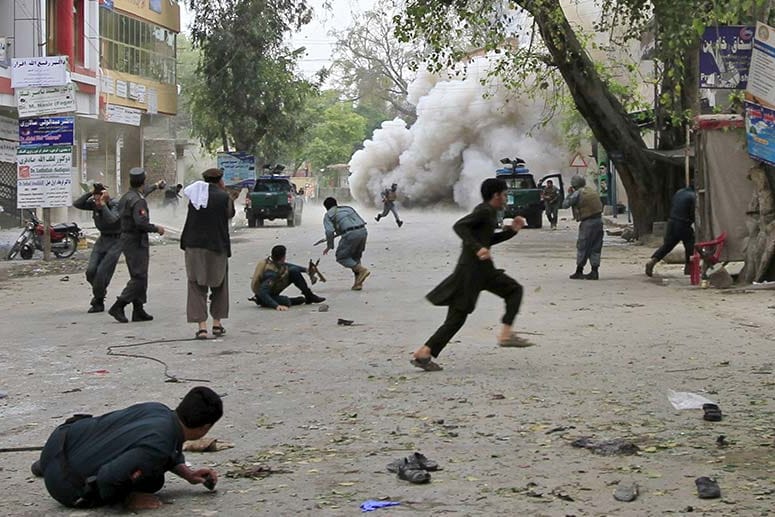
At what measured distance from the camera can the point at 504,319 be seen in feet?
30.9

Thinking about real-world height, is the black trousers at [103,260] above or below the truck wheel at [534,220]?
above

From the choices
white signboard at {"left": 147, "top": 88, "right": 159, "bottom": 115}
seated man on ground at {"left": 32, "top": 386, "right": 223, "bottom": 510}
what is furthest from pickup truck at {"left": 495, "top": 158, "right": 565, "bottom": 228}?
seated man on ground at {"left": 32, "top": 386, "right": 223, "bottom": 510}

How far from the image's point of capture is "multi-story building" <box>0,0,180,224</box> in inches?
1242

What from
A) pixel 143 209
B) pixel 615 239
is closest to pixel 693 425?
pixel 143 209

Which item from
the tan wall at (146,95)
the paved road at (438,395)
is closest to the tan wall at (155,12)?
the tan wall at (146,95)

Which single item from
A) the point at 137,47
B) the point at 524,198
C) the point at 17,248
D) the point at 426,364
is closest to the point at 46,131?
the point at 17,248

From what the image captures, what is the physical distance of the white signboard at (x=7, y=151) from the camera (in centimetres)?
3177

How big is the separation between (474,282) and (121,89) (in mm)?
33873

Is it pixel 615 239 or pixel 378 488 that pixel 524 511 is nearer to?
pixel 378 488

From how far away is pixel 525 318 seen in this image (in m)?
12.9

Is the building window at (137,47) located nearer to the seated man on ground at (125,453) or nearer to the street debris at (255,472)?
the street debris at (255,472)

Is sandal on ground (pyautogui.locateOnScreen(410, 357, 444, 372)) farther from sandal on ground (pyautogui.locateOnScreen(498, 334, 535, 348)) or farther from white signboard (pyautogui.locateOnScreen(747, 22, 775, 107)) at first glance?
white signboard (pyautogui.locateOnScreen(747, 22, 775, 107))

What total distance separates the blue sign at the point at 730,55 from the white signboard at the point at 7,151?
2310 cm

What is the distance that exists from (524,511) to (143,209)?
8.46 m
